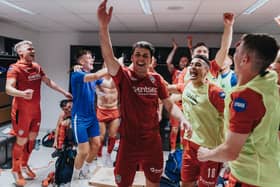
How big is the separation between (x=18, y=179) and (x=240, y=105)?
3054 mm

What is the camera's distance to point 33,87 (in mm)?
3285

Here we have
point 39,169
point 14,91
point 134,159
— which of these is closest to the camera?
point 134,159

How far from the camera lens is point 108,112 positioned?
4176 mm

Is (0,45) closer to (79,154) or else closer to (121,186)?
(79,154)

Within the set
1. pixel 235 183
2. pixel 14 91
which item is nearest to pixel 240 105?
pixel 235 183

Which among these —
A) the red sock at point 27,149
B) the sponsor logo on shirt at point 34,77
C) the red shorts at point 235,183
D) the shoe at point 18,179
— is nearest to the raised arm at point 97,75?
the sponsor logo on shirt at point 34,77

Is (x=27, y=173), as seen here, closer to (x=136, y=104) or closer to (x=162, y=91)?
(x=136, y=104)

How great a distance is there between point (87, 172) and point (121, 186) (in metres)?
1.68

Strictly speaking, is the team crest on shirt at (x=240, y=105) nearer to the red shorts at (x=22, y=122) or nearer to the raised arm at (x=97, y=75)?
the raised arm at (x=97, y=75)

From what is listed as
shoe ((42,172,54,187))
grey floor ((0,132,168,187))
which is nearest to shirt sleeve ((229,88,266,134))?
grey floor ((0,132,168,187))

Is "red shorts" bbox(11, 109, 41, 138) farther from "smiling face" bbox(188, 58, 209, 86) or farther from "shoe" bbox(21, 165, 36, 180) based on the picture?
"smiling face" bbox(188, 58, 209, 86)

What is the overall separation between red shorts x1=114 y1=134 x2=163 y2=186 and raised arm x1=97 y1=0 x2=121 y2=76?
588mm

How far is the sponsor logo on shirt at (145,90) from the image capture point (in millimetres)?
2010

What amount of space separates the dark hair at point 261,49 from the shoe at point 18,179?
310 cm
